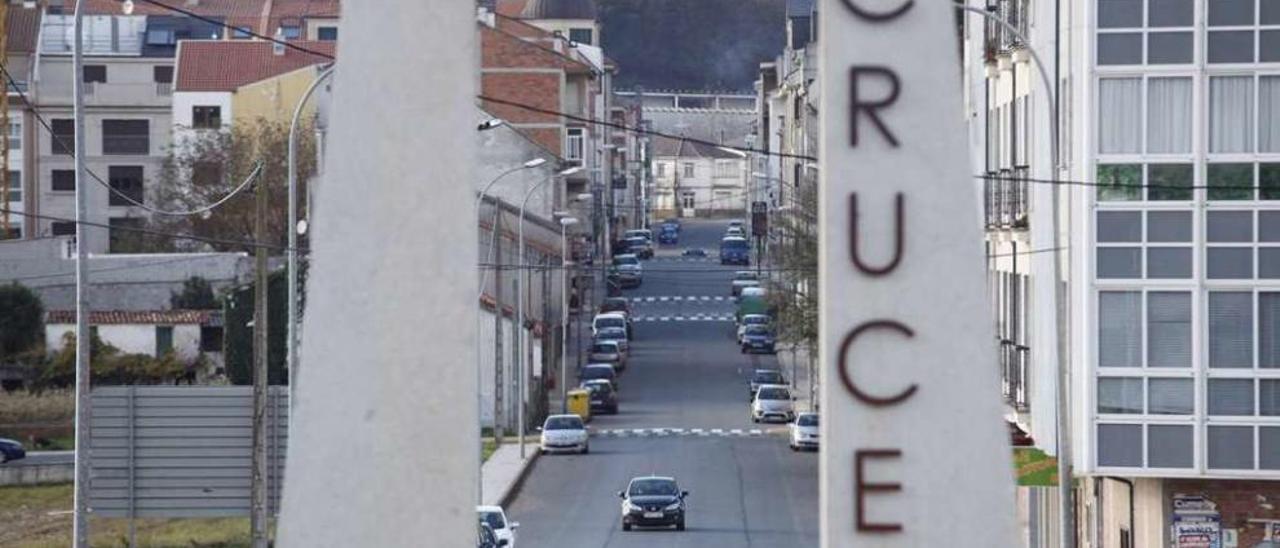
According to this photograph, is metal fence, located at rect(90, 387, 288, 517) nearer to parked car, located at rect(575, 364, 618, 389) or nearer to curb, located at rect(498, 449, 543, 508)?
curb, located at rect(498, 449, 543, 508)

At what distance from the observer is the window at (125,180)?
323ft

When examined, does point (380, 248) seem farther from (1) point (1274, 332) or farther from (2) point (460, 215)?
(1) point (1274, 332)

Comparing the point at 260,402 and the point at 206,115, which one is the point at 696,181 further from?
the point at 260,402

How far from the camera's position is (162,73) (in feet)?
342

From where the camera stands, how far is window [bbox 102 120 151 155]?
3915 inches

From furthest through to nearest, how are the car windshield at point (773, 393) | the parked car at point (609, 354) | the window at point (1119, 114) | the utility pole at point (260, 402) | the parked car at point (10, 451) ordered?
the parked car at point (609, 354) → the car windshield at point (773, 393) → the parked car at point (10, 451) → the window at point (1119, 114) → the utility pole at point (260, 402)

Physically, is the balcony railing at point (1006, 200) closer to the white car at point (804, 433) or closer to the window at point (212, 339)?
the white car at point (804, 433)

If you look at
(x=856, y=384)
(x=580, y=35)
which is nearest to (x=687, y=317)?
(x=580, y=35)

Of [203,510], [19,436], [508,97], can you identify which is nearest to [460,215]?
[203,510]

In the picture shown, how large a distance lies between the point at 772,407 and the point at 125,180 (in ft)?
121

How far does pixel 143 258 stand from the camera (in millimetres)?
75000

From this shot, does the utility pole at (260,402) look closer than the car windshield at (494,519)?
Yes

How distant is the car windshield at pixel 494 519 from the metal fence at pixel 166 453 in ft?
26.1

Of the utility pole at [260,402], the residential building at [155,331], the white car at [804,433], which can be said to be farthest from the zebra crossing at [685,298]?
the utility pole at [260,402]
